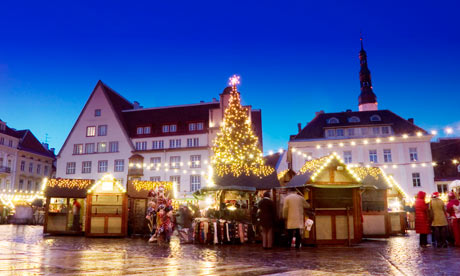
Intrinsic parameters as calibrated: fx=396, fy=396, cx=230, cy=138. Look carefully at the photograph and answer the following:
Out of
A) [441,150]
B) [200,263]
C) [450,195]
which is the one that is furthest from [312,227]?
[441,150]

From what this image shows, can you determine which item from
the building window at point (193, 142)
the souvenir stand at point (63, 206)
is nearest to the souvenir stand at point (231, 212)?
the souvenir stand at point (63, 206)

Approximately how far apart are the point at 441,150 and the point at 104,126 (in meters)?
39.4

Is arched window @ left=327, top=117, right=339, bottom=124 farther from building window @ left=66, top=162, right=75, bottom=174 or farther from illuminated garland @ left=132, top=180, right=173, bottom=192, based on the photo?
building window @ left=66, top=162, right=75, bottom=174

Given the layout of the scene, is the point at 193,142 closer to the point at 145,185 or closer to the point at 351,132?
the point at 351,132

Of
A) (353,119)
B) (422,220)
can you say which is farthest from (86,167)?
(422,220)

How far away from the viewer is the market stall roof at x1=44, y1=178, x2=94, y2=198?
60.7 ft

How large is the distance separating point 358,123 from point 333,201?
105ft

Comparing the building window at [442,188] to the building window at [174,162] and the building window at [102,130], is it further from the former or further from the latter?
the building window at [102,130]

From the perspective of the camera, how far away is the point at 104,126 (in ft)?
160

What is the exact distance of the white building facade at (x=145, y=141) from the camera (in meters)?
45.6

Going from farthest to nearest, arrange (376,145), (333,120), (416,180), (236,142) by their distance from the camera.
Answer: (333,120), (376,145), (416,180), (236,142)

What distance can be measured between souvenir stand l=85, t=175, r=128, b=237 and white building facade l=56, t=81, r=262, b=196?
26023 millimetres

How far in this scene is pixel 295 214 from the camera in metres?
11.9

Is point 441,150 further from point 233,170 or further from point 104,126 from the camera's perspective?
point 104,126
